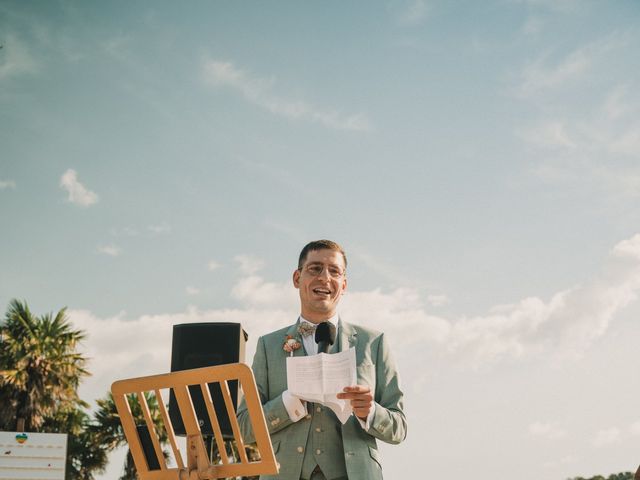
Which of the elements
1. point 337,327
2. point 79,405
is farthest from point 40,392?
point 337,327

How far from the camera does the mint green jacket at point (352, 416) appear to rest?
8.91ft

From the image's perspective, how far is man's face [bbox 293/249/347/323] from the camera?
312 cm

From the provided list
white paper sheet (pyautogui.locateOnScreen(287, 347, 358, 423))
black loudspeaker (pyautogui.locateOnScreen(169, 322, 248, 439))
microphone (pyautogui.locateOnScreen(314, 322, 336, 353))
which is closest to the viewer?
white paper sheet (pyautogui.locateOnScreen(287, 347, 358, 423))

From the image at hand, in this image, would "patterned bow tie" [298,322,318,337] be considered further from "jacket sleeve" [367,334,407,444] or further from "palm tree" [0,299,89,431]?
"palm tree" [0,299,89,431]

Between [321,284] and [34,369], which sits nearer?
[321,284]

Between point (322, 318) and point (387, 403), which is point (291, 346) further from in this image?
point (387, 403)

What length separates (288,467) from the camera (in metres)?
2.79

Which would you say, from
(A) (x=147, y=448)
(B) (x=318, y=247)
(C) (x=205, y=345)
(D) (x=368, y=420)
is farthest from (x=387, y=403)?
(C) (x=205, y=345)

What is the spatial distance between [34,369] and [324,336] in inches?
771

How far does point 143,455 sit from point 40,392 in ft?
64.3

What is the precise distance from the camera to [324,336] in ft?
9.44

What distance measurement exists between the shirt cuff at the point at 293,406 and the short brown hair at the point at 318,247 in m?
0.73

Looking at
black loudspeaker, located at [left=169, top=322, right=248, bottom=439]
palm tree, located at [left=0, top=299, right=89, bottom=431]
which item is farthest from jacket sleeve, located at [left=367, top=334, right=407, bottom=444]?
palm tree, located at [left=0, top=299, right=89, bottom=431]

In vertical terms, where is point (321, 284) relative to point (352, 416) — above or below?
above
